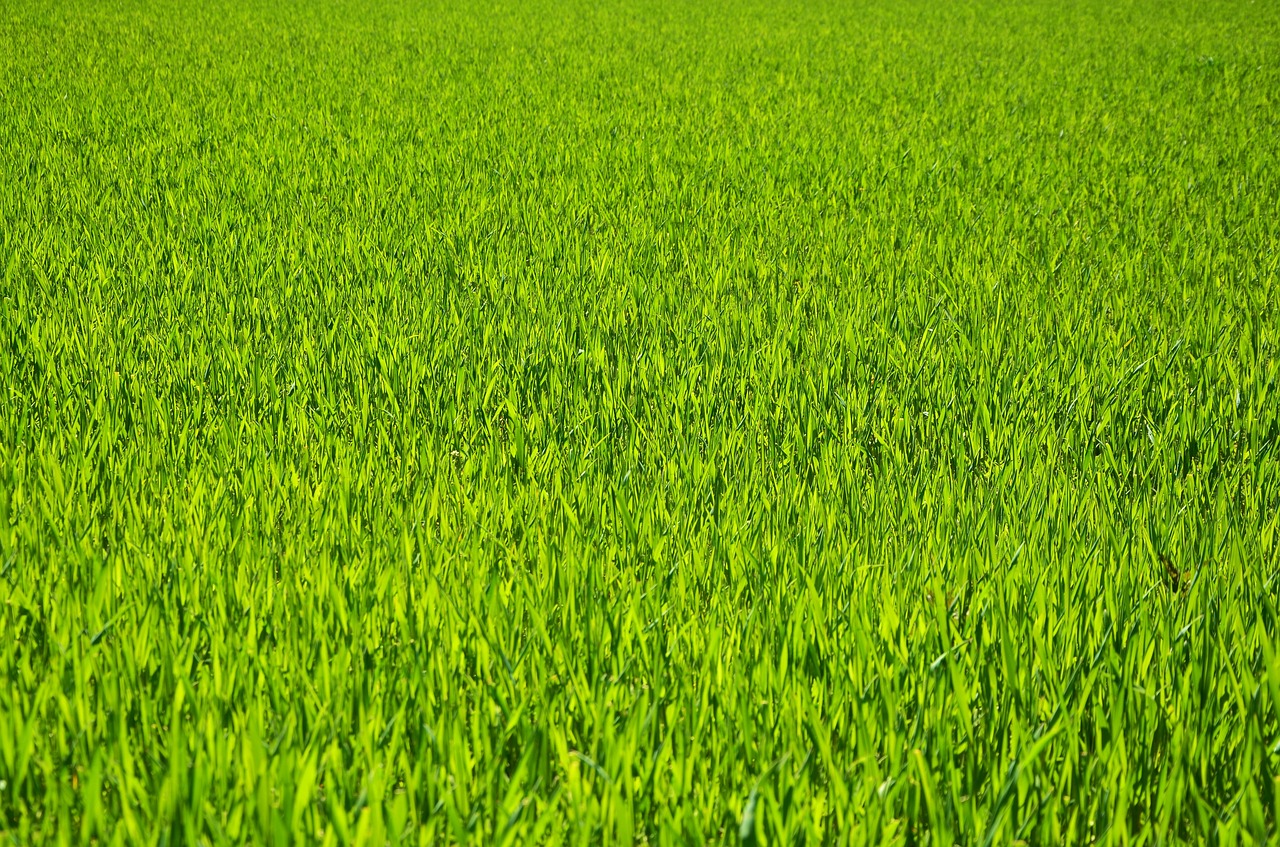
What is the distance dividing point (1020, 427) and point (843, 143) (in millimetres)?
4237

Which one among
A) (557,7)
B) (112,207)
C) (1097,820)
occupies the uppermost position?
(557,7)

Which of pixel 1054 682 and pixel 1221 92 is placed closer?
pixel 1054 682

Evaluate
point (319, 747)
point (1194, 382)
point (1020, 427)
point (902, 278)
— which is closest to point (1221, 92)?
point (902, 278)

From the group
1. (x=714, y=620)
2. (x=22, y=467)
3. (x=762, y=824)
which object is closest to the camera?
(x=762, y=824)

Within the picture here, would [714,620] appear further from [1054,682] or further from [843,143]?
[843,143]

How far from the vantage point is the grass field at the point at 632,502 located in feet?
4.24

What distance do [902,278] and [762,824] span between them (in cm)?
294

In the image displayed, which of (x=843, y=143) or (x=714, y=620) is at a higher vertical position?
(x=843, y=143)

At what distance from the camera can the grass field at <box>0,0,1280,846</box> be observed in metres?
1.29

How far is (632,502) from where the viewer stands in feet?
6.93

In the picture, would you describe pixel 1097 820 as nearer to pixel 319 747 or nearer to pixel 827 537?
pixel 827 537

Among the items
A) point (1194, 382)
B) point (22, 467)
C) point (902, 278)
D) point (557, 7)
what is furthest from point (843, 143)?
point (557, 7)

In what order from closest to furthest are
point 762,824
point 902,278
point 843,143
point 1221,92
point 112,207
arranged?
point 762,824 → point 902,278 → point 112,207 → point 843,143 → point 1221,92

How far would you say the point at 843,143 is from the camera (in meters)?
6.41
